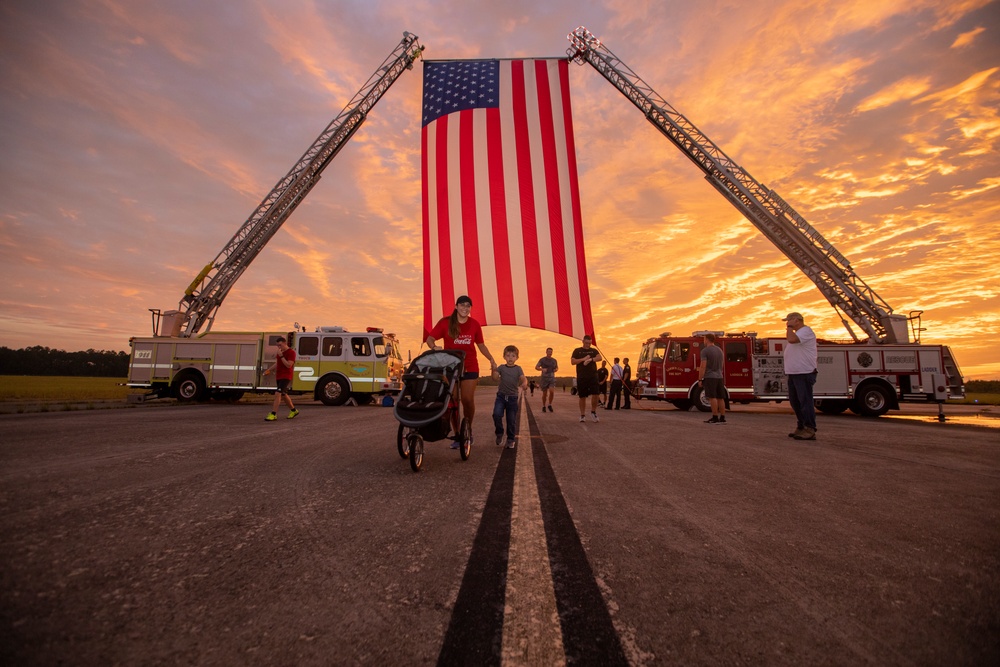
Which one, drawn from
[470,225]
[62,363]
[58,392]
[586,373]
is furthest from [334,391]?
[62,363]

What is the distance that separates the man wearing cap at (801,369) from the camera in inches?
267

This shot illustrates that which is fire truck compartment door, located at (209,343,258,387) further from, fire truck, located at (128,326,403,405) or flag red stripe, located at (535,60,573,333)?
flag red stripe, located at (535,60,573,333)

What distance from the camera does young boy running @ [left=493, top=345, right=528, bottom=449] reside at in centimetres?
559

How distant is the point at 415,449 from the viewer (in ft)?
12.9

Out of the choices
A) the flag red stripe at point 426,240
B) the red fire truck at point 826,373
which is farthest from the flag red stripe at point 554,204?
the red fire truck at point 826,373

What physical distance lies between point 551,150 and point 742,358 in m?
9.29

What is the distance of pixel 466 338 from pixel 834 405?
1476 centimetres

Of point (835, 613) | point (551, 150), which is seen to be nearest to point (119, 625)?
point (835, 613)

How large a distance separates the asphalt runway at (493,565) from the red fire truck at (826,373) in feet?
35.9

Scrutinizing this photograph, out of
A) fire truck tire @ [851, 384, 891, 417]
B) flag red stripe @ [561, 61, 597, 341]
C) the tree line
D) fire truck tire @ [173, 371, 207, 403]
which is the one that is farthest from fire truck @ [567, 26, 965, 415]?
the tree line

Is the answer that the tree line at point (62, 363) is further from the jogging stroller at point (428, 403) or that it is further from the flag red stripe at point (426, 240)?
the jogging stroller at point (428, 403)

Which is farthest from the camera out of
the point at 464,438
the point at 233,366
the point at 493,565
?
the point at 233,366

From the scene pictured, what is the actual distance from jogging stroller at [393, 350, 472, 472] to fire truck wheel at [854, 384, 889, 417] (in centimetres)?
1473

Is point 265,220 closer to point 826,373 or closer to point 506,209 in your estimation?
point 506,209
